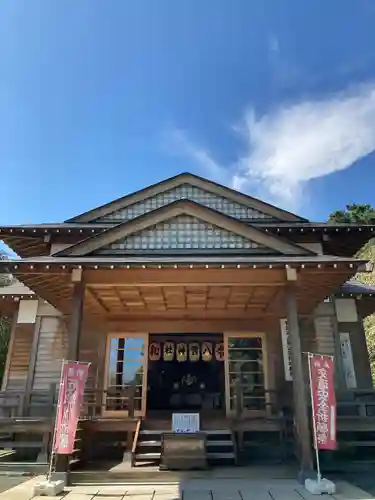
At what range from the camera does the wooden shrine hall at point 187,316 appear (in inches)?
263

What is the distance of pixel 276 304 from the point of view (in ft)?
28.4

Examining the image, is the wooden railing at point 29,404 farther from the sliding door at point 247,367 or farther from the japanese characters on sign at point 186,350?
the sliding door at point 247,367

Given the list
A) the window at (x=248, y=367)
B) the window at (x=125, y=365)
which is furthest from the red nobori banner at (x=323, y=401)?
the window at (x=125, y=365)

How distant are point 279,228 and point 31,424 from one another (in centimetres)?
742

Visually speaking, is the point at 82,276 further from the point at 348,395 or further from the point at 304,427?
the point at 348,395

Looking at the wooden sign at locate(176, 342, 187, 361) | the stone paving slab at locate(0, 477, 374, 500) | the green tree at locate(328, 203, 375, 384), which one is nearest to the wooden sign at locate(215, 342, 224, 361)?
the wooden sign at locate(176, 342, 187, 361)

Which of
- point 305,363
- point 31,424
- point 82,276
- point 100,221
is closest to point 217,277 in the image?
point 82,276

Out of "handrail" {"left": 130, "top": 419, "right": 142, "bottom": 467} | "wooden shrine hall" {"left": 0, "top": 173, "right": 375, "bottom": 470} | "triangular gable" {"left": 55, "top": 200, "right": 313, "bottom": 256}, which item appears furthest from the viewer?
"triangular gable" {"left": 55, "top": 200, "right": 313, "bottom": 256}

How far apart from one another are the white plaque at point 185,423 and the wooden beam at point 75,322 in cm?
257

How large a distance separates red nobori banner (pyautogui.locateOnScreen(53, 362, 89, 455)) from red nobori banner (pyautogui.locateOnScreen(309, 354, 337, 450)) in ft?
12.0

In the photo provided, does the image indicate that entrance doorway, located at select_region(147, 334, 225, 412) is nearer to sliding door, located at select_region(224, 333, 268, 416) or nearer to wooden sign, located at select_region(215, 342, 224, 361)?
wooden sign, located at select_region(215, 342, 224, 361)

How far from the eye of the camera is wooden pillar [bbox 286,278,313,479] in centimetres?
575

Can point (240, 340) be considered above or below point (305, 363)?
above

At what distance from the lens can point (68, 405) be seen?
18.8 ft
